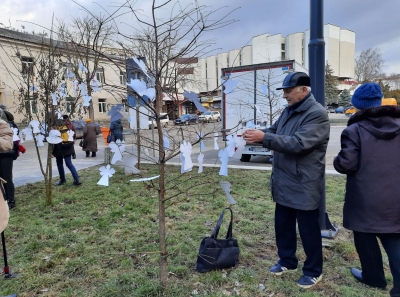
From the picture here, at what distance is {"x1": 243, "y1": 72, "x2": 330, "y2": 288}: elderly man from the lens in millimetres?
2342

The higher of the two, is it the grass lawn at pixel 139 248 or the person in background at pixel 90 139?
the person in background at pixel 90 139

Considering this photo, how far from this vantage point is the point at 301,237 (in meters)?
2.54

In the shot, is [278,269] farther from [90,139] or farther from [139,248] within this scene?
[90,139]

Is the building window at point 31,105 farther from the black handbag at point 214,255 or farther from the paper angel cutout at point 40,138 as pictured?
the black handbag at point 214,255

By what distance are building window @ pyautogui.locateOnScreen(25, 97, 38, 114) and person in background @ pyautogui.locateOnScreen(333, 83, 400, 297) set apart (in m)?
4.87

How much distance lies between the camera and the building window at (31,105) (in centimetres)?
504

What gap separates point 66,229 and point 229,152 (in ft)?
8.97

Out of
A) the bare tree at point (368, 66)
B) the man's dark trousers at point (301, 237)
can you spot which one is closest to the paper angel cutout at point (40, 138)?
the man's dark trousers at point (301, 237)

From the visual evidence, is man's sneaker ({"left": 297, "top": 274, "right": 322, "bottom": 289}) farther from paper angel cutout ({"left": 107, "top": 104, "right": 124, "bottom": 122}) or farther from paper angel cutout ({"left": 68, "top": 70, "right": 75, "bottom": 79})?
paper angel cutout ({"left": 68, "top": 70, "right": 75, "bottom": 79})

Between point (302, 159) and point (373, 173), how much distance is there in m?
0.51

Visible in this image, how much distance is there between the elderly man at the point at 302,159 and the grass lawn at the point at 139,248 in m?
0.39

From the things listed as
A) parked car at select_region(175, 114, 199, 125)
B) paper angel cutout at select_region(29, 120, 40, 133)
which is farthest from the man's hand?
paper angel cutout at select_region(29, 120, 40, 133)

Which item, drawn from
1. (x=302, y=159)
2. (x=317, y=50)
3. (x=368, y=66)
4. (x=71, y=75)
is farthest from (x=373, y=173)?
(x=368, y=66)

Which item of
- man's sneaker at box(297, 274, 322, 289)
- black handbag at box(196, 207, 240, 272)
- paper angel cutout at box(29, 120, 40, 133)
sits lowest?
man's sneaker at box(297, 274, 322, 289)
